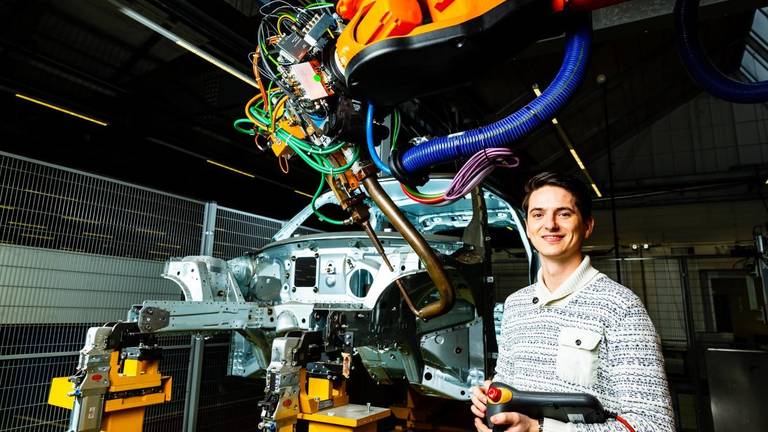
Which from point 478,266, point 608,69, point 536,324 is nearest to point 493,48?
point 536,324

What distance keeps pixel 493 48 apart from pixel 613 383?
973 millimetres

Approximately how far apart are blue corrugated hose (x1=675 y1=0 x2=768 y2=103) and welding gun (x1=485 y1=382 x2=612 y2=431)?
1296 mm

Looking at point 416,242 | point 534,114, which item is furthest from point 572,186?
point 416,242

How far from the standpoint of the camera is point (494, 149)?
1.45m

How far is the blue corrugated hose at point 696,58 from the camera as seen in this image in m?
1.51

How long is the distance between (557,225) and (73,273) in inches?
143

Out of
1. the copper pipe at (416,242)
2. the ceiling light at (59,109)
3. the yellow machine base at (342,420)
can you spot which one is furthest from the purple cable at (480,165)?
the ceiling light at (59,109)

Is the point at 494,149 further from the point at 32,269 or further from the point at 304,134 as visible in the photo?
the point at 32,269

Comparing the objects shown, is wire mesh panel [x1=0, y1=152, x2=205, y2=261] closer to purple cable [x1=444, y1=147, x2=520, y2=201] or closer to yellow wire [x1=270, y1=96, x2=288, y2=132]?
yellow wire [x1=270, y1=96, x2=288, y2=132]

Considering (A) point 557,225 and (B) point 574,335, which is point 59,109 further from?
(B) point 574,335

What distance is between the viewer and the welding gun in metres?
0.87

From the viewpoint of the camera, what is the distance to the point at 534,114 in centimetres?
134

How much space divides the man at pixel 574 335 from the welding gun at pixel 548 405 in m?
0.02

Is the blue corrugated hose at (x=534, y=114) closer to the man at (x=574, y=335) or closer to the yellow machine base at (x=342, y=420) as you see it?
the man at (x=574, y=335)
